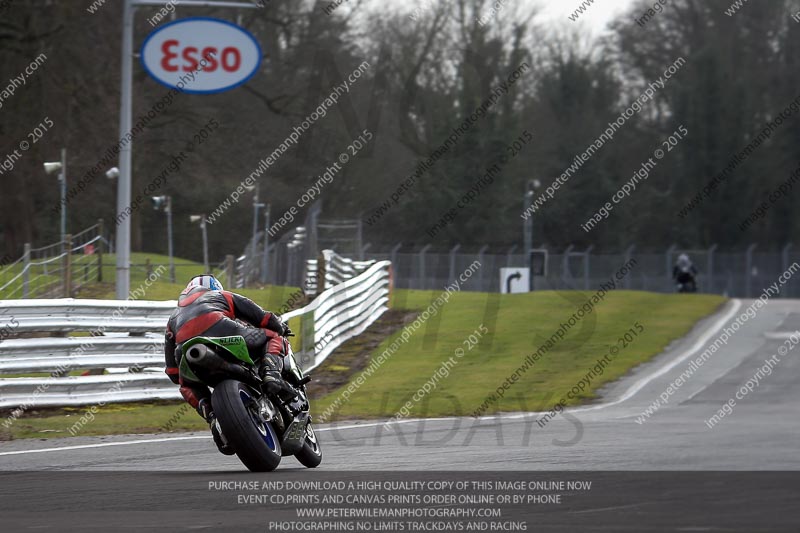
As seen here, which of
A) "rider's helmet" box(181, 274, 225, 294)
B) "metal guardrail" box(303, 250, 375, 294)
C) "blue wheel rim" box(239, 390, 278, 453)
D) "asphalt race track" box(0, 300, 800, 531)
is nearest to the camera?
"asphalt race track" box(0, 300, 800, 531)

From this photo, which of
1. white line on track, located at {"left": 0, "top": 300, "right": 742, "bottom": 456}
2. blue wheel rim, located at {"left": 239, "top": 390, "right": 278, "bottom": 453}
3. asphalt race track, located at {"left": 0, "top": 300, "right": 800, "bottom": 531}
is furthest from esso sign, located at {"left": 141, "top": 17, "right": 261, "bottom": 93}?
blue wheel rim, located at {"left": 239, "top": 390, "right": 278, "bottom": 453}

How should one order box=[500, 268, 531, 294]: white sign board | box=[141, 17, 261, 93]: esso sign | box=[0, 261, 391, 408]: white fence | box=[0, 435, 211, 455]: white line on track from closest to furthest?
box=[0, 435, 211, 455]: white line on track < box=[0, 261, 391, 408]: white fence < box=[141, 17, 261, 93]: esso sign < box=[500, 268, 531, 294]: white sign board

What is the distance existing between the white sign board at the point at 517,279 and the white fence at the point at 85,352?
21389 mm

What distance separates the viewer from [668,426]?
491 inches

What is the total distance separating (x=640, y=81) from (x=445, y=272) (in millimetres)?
24579

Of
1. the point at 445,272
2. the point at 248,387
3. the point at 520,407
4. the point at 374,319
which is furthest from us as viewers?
the point at 445,272

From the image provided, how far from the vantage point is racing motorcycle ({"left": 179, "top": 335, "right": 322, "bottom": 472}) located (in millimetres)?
8250

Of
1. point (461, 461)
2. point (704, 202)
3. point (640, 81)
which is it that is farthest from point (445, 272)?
point (461, 461)

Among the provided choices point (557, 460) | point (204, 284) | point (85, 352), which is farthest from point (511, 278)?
point (204, 284)

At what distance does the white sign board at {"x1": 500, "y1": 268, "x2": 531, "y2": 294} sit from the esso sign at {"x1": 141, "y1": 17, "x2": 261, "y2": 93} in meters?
19.9

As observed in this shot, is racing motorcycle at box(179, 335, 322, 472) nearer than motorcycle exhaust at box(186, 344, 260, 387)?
Yes

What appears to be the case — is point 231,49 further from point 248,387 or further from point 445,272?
point 445,272

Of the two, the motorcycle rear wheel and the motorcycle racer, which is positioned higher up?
the motorcycle racer

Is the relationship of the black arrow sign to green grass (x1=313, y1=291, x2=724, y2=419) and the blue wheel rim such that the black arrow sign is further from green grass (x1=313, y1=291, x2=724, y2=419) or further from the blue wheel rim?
the blue wheel rim
